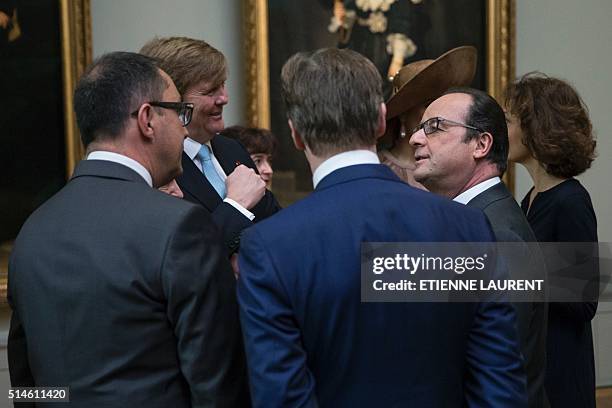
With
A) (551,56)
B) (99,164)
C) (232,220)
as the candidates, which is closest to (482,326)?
(99,164)

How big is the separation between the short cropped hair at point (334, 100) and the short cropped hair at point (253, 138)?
2.96 meters

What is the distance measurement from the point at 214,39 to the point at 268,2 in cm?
41

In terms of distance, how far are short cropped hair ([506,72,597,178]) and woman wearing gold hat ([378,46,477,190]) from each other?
0.34 meters

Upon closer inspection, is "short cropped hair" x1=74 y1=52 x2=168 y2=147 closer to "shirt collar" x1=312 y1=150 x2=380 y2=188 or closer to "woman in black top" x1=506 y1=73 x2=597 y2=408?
"shirt collar" x1=312 y1=150 x2=380 y2=188

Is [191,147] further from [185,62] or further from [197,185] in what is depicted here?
[185,62]

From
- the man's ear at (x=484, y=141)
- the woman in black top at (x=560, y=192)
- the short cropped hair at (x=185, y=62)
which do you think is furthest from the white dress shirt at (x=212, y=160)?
the woman in black top at (x=560, y=192)

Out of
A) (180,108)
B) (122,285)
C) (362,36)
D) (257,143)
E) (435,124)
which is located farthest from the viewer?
(362,36)

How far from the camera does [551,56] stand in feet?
20.9

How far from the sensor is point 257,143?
519 centimetres

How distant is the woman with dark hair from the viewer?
17.0 feet

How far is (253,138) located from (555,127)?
1.81m

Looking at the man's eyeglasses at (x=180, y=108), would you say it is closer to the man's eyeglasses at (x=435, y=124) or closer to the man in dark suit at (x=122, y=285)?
the man in dark suit at (x=122, y=285)
